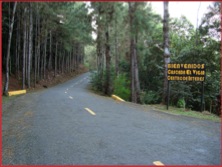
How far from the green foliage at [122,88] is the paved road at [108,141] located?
22459mm

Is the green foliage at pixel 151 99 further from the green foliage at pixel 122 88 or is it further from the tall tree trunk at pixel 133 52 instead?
the green foliage at pixel 122 88

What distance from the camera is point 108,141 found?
7.54m

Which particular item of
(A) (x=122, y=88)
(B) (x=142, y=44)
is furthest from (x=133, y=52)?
(A) (x=122, y=88)

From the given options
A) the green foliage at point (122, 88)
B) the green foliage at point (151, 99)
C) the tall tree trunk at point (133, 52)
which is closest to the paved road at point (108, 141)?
the tall tree trunk at point (133, 52)

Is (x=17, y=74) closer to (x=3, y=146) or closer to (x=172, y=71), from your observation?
(x=172, y=71)

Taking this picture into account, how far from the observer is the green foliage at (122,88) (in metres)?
33.9

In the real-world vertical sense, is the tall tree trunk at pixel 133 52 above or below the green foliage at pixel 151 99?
above

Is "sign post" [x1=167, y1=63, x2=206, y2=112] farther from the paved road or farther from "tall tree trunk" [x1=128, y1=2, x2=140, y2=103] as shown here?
"tall tree trunk" [x1=128, y1=2, x2=140, y2=103]

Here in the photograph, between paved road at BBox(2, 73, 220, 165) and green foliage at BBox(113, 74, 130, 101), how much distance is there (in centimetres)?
2246

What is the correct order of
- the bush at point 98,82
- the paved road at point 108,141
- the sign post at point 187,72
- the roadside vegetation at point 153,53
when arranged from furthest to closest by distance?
the bush at point 98,82 → the roadside vegetation at point 153,53 → the sign post at point 187,72 → the paved road at point 108,141

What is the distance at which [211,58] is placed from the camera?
79.4ft

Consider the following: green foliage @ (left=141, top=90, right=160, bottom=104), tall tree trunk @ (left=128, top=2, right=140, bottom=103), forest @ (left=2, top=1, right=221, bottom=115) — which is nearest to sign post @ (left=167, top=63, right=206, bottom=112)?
forest @ (left=2, top=1, right=221, bottom=115)

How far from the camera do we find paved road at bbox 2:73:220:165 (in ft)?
20.1

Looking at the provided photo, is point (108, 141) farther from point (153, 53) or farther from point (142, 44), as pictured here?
point (153, 53)
